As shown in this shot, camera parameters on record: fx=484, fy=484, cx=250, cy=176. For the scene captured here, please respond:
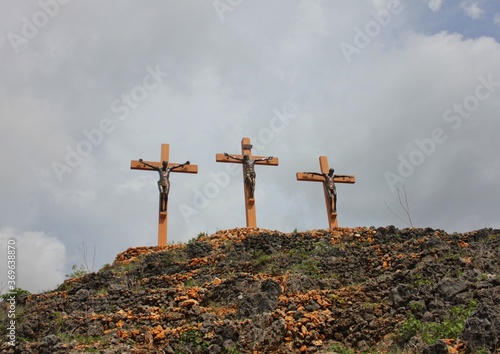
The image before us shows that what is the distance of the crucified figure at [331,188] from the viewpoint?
53.1 feet

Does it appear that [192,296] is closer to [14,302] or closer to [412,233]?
[14,302]

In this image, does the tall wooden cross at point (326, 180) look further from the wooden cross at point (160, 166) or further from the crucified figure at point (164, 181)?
the crucified figure at point (164, 181)

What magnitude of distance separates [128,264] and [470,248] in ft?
27.9

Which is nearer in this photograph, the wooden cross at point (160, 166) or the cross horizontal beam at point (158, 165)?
the wooden cross at point (160, 166)

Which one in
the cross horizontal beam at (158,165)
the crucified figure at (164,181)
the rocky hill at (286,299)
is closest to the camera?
the rocky hill at (286,299)

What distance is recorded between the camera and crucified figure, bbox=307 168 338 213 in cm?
1618

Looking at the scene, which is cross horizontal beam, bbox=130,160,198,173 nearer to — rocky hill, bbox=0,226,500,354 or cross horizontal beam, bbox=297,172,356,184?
rocky hill, bbox=0,226,500,354

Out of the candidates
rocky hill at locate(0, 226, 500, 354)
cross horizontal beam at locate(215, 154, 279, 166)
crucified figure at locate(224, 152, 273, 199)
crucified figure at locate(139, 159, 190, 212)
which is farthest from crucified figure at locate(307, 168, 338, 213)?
crucified figure at locate(139, 159, 190, 212)

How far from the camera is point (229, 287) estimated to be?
9852mm

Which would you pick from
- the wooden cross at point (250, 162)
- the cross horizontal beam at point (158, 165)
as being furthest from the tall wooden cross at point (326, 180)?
the cross horizontal beam at point (158, 165)

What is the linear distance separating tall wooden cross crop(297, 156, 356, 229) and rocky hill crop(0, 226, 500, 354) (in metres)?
2.63

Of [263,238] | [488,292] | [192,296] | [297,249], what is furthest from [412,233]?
[192,296]

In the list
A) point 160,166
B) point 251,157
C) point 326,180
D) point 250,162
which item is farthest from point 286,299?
point 326,180

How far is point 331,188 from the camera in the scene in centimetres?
1638
